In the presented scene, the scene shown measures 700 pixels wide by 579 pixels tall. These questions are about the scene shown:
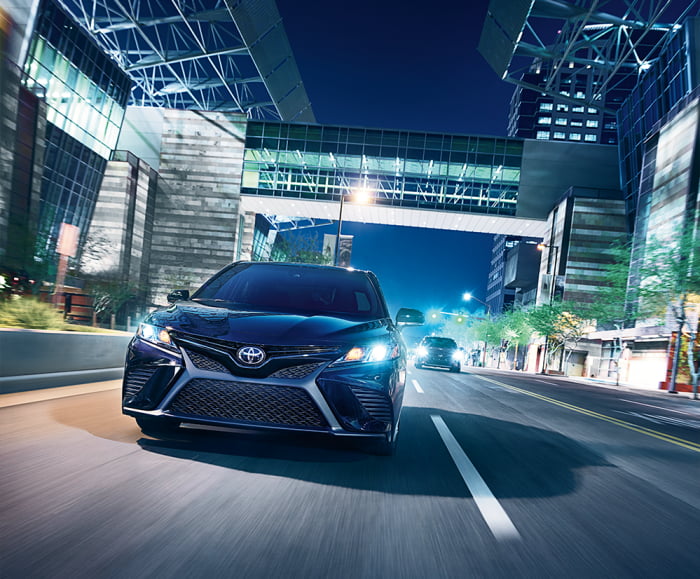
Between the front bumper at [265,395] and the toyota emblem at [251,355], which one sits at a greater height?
the toyota emblem at [251,355]

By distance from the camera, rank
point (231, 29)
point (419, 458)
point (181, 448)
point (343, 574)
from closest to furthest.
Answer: point (343, 574), point (181, 448), point (419, 458), point (231, 29)

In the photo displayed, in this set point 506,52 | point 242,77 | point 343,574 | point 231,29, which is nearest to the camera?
point 343,574

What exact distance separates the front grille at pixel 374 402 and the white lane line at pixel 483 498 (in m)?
0.84

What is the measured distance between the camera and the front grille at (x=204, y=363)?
3.91 m

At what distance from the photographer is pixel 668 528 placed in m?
3.69

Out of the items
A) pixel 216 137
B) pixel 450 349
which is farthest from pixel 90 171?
pixel 450 349

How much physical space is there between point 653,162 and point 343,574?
1841 inches

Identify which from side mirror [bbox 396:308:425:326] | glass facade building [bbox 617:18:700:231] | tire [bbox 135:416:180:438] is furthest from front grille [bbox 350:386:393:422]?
glass facade building [bbox 617:18:700:231]

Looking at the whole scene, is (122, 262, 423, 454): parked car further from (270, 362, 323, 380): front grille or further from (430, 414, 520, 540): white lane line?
(430, 414, 520, 540): white lane line

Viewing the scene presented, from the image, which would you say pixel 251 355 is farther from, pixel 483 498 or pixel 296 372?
pixel 483 498

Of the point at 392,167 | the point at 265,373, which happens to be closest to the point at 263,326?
the point at 265,373

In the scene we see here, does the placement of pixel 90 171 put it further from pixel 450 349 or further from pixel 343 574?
pixel 343 574

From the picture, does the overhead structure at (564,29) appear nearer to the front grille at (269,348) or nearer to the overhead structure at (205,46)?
the overhead structure at (205,46)

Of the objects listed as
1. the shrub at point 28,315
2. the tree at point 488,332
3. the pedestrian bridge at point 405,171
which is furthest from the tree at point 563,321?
the shrub at point 28,315
